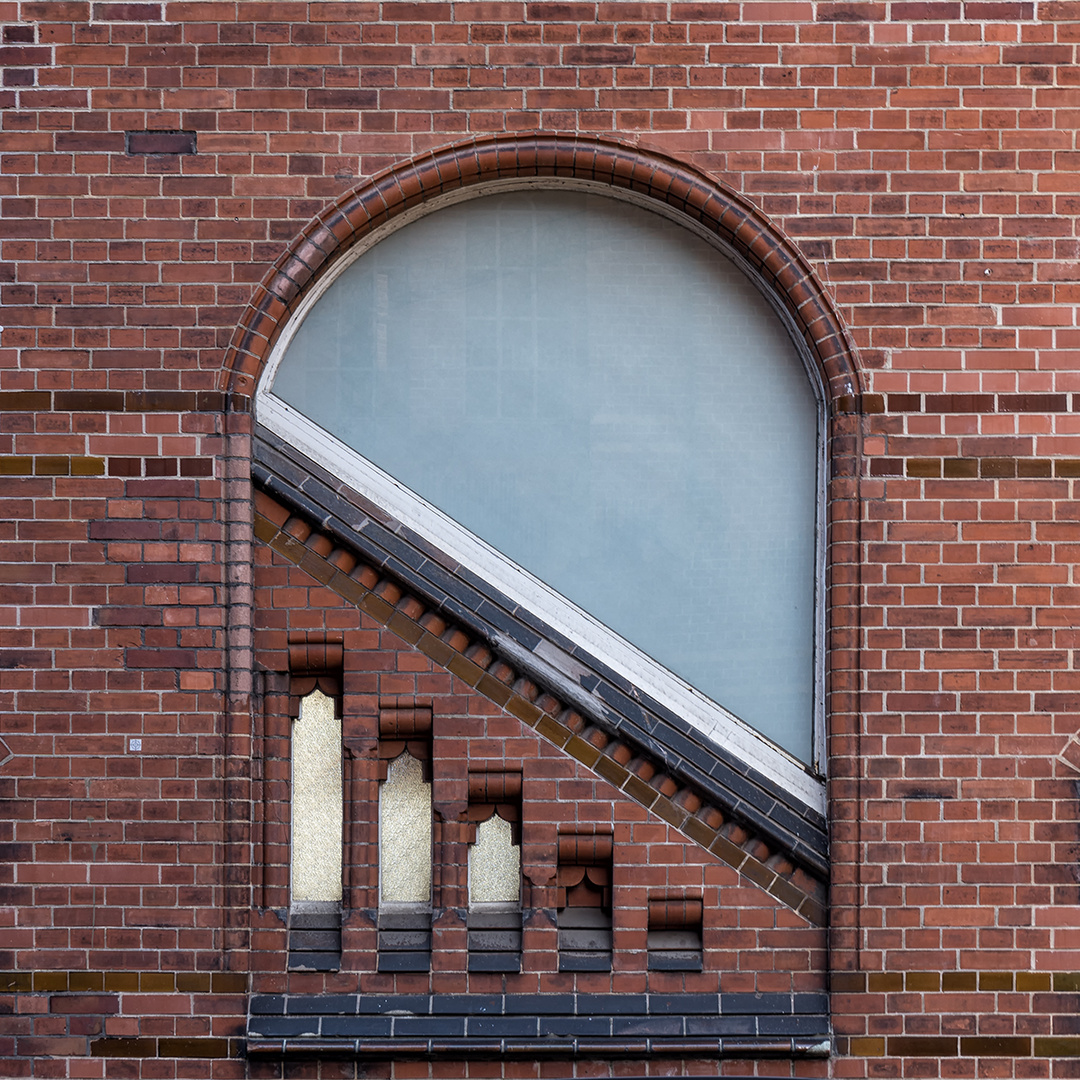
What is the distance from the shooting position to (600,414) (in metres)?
4.07

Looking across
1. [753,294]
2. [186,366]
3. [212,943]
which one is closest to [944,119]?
[753,294]

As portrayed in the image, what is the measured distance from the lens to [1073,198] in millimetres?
3889

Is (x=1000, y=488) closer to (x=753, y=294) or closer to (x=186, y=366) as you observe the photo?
(x=753, y=294)

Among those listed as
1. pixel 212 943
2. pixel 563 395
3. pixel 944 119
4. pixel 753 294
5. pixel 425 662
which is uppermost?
pixel 944 119

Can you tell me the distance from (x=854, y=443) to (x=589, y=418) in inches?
41.8

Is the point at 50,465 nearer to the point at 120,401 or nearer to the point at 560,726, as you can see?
the point at 120,401

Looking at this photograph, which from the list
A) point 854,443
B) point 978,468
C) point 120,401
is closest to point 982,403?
point 978,468

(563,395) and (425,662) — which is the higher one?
A: (563,395)

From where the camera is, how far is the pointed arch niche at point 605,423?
4047mm

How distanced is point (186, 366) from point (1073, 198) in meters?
3.57

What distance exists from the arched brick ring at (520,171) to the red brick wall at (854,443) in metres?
0.07

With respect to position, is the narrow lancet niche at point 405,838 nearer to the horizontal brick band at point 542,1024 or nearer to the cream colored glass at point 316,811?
the cream colored glass at point 316,811

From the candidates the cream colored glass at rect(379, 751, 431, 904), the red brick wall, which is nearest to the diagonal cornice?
the red brick wall

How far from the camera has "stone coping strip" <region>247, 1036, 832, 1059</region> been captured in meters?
3.71
